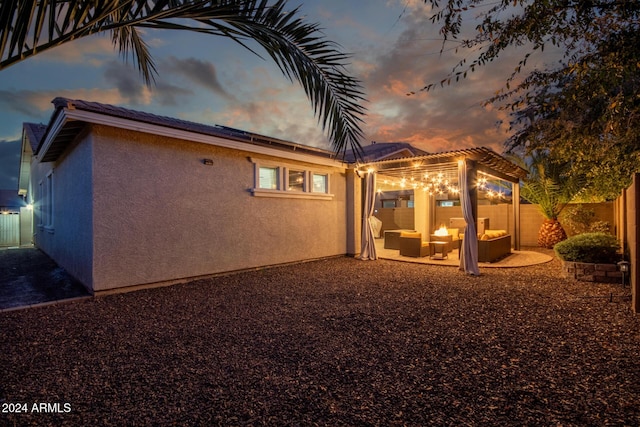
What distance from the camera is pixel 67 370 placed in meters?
2.98

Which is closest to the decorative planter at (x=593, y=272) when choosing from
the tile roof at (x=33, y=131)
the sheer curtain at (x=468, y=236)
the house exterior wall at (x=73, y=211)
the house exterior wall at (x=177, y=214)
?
the sheer curtain at (x=468, y=236)

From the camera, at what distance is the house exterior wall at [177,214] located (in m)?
5.90

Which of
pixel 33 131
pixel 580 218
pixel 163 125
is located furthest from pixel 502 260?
pixel 33 131

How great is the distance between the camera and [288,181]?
9.17 metres

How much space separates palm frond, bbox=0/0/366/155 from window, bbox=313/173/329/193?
7.42 metres

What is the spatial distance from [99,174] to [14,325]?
2.72m

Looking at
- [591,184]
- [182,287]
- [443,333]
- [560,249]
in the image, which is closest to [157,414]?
[443,333]

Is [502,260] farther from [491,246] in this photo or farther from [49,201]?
[49,201]

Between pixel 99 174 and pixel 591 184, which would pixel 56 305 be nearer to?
pixel 99 174

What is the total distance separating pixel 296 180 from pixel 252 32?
7.22m

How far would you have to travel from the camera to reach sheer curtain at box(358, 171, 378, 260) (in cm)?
1040

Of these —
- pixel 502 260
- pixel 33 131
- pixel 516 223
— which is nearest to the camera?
pixel 502 260

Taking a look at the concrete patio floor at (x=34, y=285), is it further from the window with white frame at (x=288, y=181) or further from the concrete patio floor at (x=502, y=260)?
the concrete patio floor at (x=502, y=260)

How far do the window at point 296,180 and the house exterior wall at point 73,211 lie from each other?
16.2 ft
